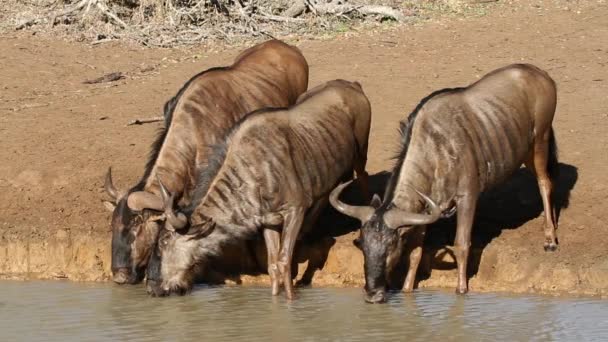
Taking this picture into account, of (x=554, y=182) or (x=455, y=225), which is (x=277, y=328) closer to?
(x=455, y=225)

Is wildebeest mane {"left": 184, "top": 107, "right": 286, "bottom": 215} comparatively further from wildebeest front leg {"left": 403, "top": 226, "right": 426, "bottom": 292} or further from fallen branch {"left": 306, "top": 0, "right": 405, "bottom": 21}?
fallen branch {"left": 306, "top": 0, "right": 405, "bottom": 21}

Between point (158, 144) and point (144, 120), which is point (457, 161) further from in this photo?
point (144, 120)

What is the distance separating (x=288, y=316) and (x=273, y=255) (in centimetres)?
82

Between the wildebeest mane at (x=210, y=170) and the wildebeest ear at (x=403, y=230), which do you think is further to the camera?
the wildebeest mane at (x=210, y=170)

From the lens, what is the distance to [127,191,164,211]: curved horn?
10.9m

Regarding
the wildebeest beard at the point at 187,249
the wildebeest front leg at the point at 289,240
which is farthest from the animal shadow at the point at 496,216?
the wildebeest beard at the point at 187,249

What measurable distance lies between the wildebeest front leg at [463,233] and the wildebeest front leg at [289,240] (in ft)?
4.37

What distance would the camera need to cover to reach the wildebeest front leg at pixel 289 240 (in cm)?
1088

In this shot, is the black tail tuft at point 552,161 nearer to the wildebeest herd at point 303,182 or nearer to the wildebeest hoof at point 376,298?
the wildebeest herd at point 303,182

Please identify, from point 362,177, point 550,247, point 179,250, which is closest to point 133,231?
point 179,250

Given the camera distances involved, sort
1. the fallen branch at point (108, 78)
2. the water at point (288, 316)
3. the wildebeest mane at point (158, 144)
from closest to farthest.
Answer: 1. the water at point (288, 316)
2. the wildebeest mane at point (158, 144)
3. the fallen branch at point (108, 78)

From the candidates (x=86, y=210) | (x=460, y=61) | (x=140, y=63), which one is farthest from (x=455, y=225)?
(x=140, y=63)

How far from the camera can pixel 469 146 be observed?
35.8 ft

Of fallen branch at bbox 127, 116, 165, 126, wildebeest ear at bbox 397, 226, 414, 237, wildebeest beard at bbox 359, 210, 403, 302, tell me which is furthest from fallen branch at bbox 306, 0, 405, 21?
wildebeest beard at bbox 359, 210, 403, 302
